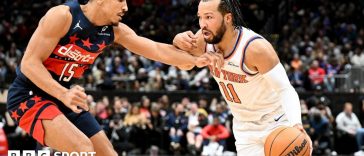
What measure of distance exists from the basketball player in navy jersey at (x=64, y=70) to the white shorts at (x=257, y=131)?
2.47 ft

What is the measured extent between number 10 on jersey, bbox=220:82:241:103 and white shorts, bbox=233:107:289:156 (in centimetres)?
26

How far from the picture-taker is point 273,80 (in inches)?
244

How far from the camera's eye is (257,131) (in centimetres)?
650

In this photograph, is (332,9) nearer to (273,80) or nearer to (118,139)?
(118,139)

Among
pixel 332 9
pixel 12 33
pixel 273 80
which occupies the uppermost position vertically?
pixel 273 80

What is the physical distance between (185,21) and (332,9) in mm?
5433

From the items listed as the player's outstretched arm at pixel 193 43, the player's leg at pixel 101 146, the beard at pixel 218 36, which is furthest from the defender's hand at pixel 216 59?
the player's leg at pixel 101 146

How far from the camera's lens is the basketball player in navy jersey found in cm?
591

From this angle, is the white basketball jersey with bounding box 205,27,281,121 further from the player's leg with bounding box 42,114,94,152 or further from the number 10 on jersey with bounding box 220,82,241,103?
the player's leg with bounding box 42,114,94,152

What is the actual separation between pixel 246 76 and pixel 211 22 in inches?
23.1

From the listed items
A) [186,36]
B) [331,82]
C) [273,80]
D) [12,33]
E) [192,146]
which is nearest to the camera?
[273,80]

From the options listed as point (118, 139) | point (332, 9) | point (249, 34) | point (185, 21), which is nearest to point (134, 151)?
point (118, 139)

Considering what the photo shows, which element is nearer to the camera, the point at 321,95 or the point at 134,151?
the point at 134,151

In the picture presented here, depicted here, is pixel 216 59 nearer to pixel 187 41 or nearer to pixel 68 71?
pixel 187 41
